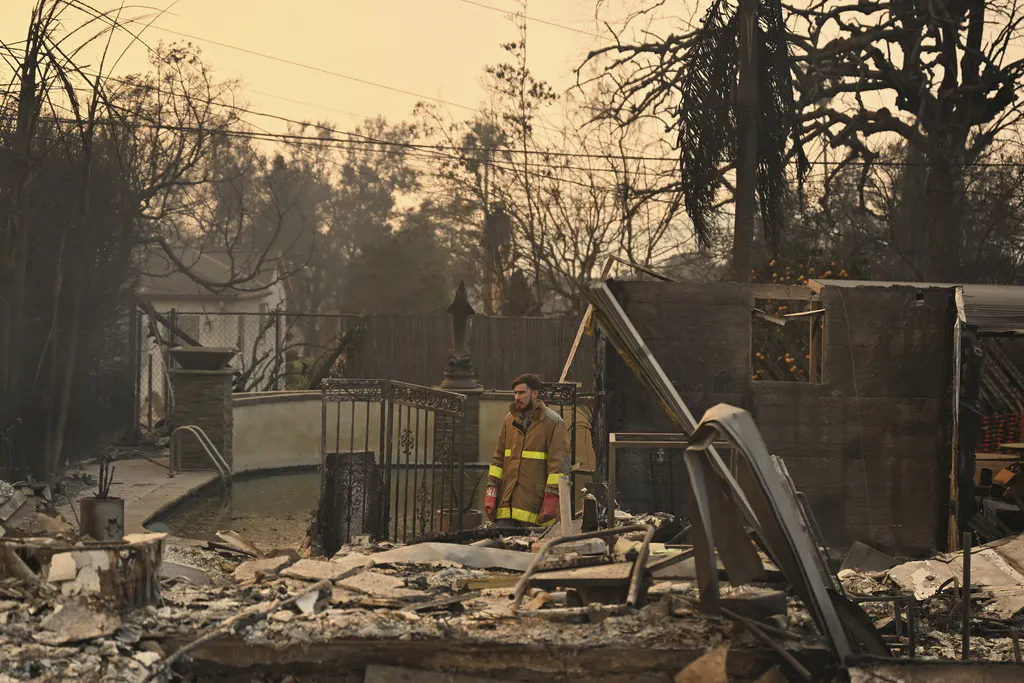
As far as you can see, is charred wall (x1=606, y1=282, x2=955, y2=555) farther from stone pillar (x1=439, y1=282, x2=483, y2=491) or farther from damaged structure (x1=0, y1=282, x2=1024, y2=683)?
stone pillar (x1=439, y1=282, x2=483, y2=491)

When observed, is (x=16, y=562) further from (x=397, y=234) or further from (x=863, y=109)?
(x=397, y=234)

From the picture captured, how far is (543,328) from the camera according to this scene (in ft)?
77.2

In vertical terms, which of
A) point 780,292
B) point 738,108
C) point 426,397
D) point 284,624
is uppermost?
point 738,108

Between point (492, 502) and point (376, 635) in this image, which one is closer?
point (376, 635)

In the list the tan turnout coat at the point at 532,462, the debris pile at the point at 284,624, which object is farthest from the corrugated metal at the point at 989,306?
the debris pile at the point at 284,624

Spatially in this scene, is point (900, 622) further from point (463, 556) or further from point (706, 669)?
point (463, 556)

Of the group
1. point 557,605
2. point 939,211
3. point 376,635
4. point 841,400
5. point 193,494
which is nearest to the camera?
point 376,635

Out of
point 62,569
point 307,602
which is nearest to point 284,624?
point 307,602

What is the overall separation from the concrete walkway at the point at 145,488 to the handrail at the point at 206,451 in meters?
0.14

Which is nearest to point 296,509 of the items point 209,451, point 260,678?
point 209,451

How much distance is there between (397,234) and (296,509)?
28.3m

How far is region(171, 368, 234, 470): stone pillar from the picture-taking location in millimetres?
16828

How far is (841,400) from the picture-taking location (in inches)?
444

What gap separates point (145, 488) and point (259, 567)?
8.95m
